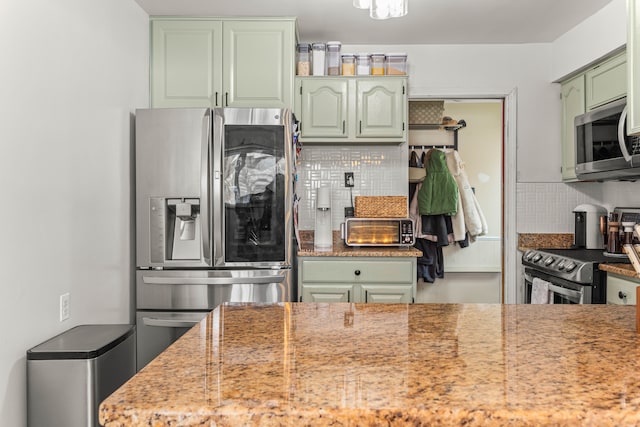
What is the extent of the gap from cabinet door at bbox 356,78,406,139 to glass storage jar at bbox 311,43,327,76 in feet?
0.90

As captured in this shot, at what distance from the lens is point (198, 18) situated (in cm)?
355

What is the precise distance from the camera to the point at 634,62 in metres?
1.97

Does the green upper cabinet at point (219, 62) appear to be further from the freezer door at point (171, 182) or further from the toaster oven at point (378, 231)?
the toaster oven at point (378, 231)

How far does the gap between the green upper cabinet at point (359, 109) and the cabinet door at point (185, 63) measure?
27.4 inches

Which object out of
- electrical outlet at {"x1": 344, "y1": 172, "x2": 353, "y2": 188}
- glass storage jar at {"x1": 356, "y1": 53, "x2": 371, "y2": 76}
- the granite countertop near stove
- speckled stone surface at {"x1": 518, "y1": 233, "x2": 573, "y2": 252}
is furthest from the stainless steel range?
glass storage jar at {"x1": 356, "y1": 53, "x2": 371, "y2": 76}

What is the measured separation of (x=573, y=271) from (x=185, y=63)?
2.77 meters

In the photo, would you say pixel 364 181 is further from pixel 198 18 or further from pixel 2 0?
pixel 2 0

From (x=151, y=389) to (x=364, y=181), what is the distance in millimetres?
3373

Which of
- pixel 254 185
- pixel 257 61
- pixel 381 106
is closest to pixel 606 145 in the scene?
pixel 381 106

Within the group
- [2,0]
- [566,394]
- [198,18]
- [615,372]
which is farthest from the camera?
[198,18]

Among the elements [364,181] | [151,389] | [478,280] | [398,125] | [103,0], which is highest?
[103,0]

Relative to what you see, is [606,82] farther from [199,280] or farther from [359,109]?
[199,280]

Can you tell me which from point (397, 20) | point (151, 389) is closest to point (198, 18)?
point (397, 20)

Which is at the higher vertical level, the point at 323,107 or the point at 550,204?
the point at 323,107
